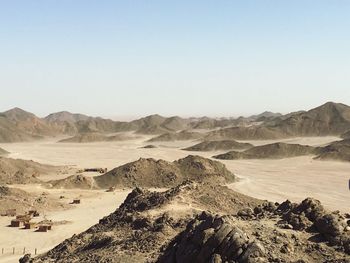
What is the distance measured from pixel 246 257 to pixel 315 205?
834 cm

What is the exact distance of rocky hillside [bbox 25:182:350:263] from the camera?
21.1 meters

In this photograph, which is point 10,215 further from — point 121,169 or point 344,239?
point 344,239

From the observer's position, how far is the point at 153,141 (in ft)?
541

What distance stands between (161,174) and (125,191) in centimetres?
782

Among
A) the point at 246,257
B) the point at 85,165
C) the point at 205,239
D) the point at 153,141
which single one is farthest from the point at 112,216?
the point at 153,141

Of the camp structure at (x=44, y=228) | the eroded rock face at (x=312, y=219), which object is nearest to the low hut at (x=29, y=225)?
the camp structure at (x=44, y=228)

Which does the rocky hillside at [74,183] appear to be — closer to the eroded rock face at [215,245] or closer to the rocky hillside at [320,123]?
the eroded rock face at [215,245]

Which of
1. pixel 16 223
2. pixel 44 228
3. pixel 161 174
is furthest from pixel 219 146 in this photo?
pixel 44 228

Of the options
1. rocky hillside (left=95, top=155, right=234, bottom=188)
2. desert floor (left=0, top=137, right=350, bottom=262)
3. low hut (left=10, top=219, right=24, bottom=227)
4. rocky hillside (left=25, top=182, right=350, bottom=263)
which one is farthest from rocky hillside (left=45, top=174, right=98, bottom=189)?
rocky hillside (left=25, top=182, right=350, bottom=263)

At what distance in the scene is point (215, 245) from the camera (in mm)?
21703

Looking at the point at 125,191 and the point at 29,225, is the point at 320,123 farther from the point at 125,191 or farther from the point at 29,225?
A: the point at 29,225

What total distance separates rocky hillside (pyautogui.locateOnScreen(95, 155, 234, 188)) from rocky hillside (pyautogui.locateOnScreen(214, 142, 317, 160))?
1296 inches

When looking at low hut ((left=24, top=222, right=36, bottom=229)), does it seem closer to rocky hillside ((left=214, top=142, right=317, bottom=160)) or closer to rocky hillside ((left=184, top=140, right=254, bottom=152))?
rocky hillside ((left=214, top=142, right=317, bottom=160))

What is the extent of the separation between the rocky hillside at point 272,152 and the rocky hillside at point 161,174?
32923mm
